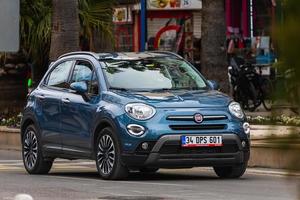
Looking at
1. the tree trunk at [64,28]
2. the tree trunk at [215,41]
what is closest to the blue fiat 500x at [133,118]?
the tree trunk at [215,41]

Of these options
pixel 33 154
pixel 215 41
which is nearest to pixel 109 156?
pixel 33 154

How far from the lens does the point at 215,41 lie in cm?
1758

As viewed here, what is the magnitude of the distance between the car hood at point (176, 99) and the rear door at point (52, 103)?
1.38m

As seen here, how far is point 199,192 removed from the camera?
992 cm

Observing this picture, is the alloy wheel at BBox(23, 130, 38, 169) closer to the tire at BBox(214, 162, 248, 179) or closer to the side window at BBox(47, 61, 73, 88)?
the side window at BBox(47, 61, 73, 88)

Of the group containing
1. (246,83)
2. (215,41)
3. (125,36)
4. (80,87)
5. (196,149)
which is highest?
(215,41)

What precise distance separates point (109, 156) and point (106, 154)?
59 mm

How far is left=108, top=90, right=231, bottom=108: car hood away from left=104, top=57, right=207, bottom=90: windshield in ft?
0.90

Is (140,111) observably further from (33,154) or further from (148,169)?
(33,154)

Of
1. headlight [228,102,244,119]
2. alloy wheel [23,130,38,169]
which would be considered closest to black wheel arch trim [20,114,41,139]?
alloy wheel [23,130,38,169]

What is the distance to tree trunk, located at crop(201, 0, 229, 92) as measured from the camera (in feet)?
57.5

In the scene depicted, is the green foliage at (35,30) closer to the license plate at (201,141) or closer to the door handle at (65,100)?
the door handle at (65,100)

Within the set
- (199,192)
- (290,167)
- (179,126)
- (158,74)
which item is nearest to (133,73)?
(158,74)

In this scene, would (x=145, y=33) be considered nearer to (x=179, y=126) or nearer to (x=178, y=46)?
(x=178, y=46)
